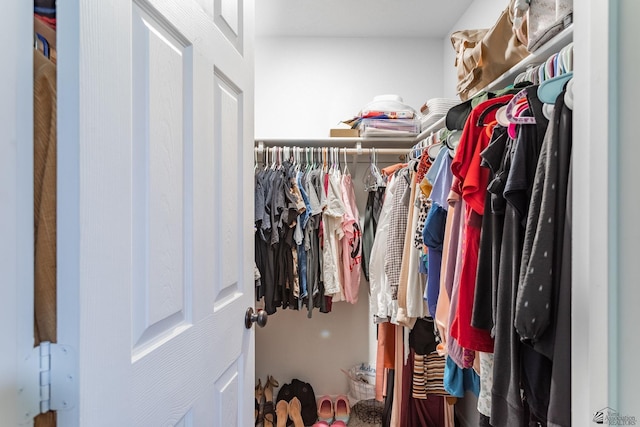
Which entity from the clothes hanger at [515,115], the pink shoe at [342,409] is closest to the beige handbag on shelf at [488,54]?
the clothes hanger at [515,115]

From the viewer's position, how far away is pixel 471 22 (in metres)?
1.98

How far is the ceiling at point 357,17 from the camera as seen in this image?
2.00 metres

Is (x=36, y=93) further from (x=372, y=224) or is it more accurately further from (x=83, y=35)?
(x=372, y=224)

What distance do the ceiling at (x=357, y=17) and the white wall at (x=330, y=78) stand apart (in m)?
0.07

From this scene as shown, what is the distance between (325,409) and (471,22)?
8.14ft

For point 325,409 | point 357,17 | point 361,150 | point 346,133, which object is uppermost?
point 357,17

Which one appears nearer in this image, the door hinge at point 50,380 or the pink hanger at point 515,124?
the door hinge at point 50,380

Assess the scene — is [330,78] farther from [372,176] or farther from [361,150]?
[372,176]

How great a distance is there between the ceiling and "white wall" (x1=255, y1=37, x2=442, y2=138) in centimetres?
7
